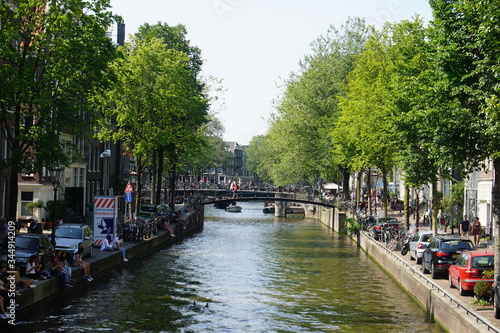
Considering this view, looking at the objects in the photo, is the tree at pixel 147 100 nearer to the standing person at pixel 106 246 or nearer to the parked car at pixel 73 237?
the standing person at pixel 106 246

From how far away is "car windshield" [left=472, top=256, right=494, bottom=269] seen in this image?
2377cm

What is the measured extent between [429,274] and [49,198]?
33.3m

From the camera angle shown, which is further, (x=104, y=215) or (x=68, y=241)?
(x=104, y=215)

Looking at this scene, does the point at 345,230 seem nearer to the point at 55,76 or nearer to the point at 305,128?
the point at 305,128

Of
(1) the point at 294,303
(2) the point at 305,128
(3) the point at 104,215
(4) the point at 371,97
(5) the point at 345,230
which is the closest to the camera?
(1) the point at 294,303

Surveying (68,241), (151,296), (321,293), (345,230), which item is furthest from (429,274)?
(345,230)

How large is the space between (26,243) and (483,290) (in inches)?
695

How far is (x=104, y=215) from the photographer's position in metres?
38.6

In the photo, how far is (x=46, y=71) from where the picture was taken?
3055cm

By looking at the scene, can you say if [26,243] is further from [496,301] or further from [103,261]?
[496,301]

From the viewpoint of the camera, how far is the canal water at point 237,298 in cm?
2434

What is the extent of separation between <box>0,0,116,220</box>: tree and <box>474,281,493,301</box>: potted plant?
1762cm

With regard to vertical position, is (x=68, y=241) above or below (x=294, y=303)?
above

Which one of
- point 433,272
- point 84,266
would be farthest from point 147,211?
point 433,272
